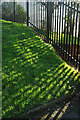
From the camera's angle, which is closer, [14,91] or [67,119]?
[67,119]

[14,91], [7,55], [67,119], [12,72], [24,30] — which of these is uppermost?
[24,30]

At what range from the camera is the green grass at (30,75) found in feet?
14.6

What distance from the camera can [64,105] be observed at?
14.9 feet

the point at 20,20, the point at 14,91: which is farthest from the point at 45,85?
the point at 20,20

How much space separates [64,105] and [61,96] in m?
0.26

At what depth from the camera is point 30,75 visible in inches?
208

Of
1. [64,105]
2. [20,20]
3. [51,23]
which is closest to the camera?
[64,105]

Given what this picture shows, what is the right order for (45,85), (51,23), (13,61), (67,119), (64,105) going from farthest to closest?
(51,23) → (13,61) → (45,85) → (64,105) → (67,119)

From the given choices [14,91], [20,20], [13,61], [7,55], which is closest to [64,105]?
[14,91]

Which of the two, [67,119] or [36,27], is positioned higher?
[36,27]

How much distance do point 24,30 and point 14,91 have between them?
410 centimetres

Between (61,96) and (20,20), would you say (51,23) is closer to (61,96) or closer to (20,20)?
(61,96)

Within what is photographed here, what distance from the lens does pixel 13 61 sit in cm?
584

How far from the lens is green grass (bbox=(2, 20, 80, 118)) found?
4449 mm
